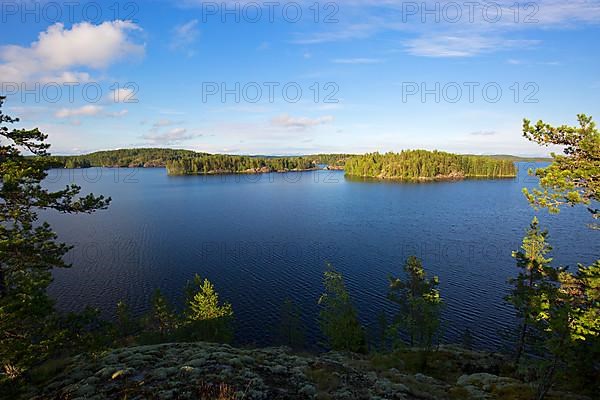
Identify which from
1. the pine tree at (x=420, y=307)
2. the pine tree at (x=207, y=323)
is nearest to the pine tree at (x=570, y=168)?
the pine tree at (x=420, y=307)

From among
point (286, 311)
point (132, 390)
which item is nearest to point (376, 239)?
point (286, 311)

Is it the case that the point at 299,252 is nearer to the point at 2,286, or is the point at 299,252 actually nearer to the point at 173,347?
the point at 173,347

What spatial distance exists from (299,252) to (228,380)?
58.5 m

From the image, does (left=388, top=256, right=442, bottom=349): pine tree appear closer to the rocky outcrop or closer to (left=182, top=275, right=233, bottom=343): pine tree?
the rocky outcrop

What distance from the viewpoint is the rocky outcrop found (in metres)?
13.3

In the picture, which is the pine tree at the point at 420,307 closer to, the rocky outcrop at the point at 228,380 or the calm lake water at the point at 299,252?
the rocky outcrop at the point at 228,380

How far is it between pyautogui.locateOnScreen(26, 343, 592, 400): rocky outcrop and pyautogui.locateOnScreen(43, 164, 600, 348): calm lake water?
2585cm

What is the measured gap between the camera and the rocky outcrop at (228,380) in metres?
13.3

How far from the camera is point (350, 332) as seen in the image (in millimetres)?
34719

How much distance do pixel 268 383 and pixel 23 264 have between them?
11.2m

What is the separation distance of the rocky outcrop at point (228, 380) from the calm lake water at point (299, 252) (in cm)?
2585

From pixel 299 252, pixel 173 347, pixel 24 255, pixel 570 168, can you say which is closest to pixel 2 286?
pixel 24 255

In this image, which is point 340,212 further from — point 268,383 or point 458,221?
point 268,383

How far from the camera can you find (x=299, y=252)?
239ft
